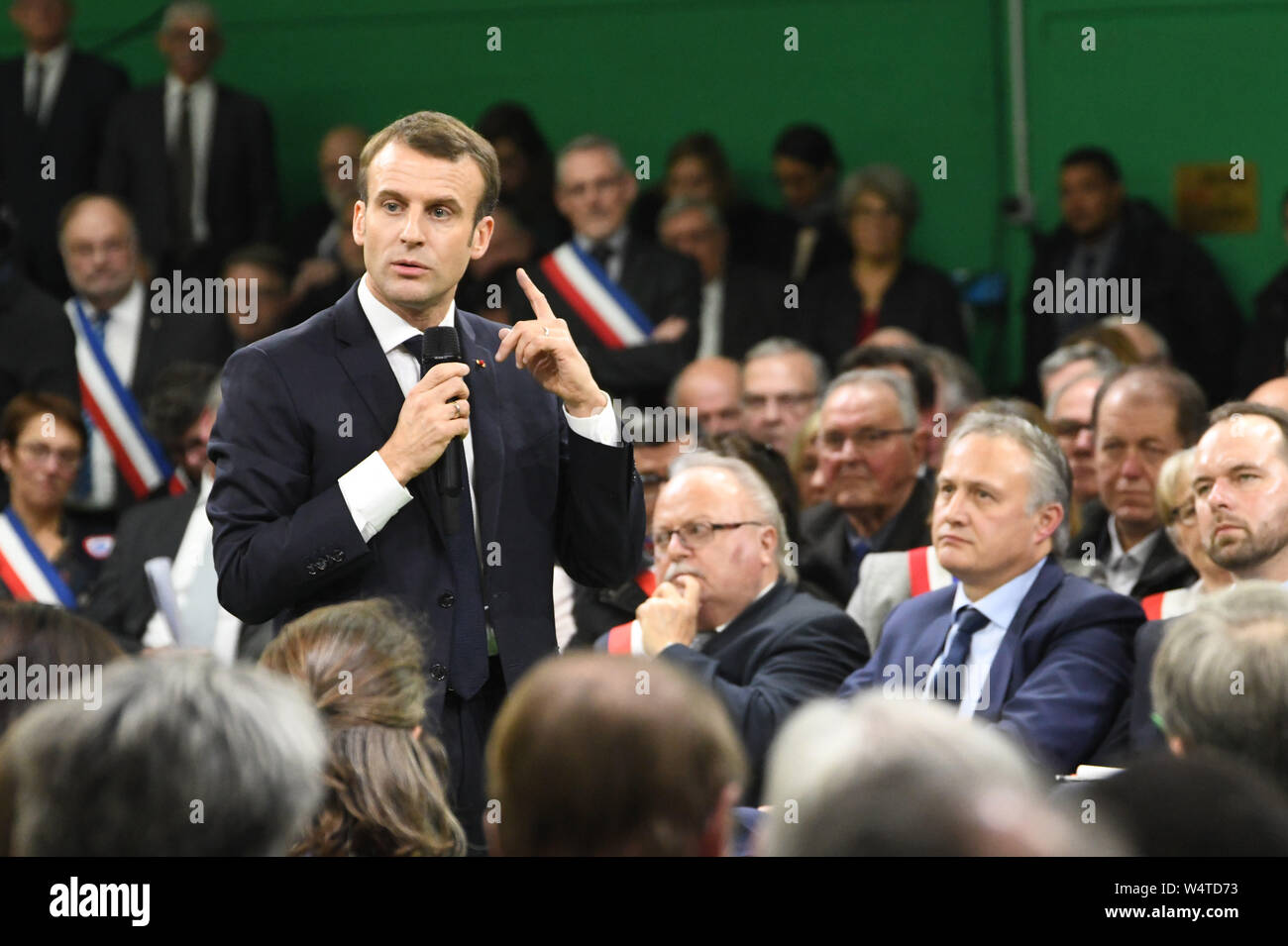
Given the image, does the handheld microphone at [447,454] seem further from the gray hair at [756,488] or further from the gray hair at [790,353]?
the gray hair at [790,353]

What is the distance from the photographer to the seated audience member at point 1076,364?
17.1 feet

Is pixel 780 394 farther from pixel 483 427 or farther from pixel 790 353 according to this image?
pixel 483 427

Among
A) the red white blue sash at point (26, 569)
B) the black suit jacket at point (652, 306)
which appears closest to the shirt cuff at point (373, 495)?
the red white blue sash at point (26, 569)

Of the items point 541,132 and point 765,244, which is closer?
point 765,244

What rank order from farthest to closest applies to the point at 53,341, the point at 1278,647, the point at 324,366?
the point at 53,341 < the point at 324,366 < the point at 1278,647

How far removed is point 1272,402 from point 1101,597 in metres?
1.20

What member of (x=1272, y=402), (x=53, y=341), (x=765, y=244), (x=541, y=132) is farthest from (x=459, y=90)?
(x=1272, y=402)

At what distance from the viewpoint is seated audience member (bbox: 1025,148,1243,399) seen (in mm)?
6332

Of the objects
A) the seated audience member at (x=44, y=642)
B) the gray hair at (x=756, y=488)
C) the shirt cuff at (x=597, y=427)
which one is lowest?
the seated audience member at (x=44, y=642)

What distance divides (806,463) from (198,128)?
10.1 feet

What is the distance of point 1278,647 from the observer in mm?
1960

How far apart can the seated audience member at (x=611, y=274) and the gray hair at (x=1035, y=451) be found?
92.1 inches

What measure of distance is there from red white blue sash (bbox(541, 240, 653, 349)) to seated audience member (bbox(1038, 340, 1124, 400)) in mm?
1339
